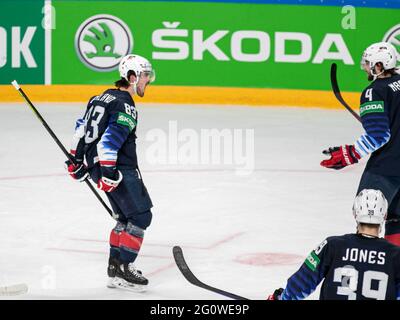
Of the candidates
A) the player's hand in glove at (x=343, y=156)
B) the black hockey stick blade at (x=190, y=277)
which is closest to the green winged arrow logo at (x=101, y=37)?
the player's hand in glove at (x=343, y=156)

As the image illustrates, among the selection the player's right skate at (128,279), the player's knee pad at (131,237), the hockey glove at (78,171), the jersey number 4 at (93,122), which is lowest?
the player's right skate at (128,279)

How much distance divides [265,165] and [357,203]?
5810 millimetres

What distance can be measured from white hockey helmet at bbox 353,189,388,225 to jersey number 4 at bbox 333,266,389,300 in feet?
0.70

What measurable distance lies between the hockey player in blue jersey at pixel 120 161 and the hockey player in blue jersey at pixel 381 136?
109cm

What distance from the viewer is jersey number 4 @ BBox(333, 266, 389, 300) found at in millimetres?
3750

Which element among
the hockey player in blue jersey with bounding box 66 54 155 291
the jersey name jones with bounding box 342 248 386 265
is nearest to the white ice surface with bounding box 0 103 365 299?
the hockey player in blue jersey with bounding box 66 54 155 291

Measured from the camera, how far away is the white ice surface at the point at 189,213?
6.25 m

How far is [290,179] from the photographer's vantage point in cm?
920

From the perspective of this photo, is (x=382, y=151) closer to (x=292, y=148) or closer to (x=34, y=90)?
(x=292, y=148)

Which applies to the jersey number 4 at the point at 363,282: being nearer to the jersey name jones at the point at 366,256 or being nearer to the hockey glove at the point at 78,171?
the jersey name jones at the point at 366,256

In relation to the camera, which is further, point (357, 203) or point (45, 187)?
point (45, 187)

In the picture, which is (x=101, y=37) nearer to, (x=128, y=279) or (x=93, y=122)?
(x=93, y=122)
